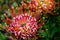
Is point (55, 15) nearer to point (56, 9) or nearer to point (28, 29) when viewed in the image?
point (56, 9)

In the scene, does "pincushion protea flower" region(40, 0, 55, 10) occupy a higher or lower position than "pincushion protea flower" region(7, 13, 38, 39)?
higher

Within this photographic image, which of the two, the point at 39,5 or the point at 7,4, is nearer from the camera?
the point at 39,5

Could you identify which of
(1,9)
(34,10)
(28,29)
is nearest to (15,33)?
(28,29)

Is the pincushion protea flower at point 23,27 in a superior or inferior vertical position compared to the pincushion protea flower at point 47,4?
inferior

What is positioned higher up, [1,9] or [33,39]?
[33,39]

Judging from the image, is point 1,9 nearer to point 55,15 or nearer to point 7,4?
point 7,4

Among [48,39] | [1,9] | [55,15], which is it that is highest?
[55,15]

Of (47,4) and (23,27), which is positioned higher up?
(47,4)
